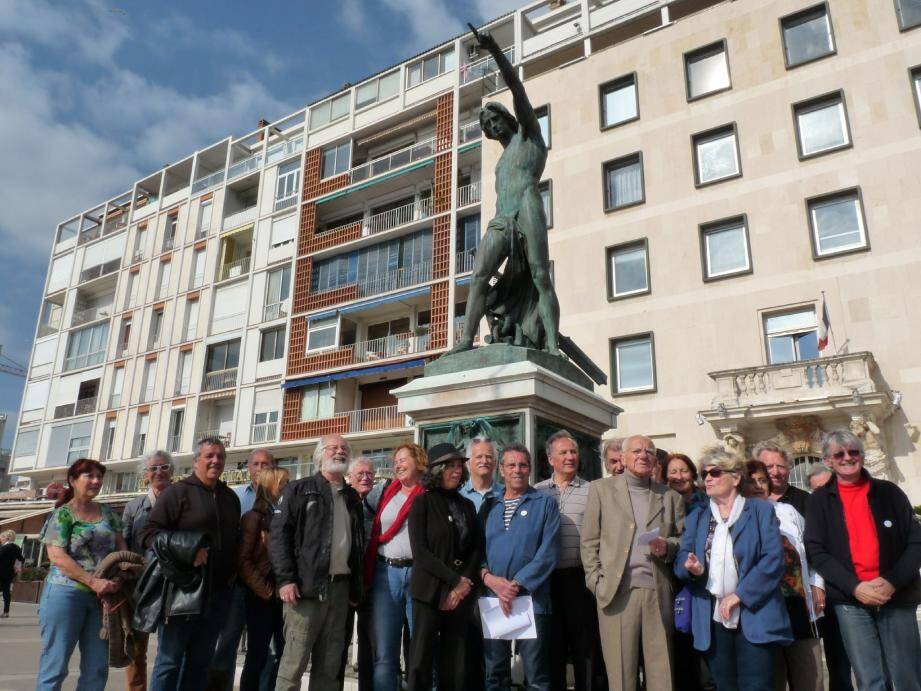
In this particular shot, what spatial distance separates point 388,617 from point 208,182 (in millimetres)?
39566

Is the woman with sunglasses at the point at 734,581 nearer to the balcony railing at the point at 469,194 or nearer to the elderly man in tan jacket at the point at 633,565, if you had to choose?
the elderly man in tan jacket at the point at 633,565

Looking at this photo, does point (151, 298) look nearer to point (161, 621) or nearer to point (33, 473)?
point (33, 473)

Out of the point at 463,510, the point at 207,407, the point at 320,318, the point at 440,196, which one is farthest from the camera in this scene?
the point at 207,407

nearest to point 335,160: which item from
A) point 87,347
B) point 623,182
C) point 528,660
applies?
point 623,182

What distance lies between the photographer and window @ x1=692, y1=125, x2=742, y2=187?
20.5m

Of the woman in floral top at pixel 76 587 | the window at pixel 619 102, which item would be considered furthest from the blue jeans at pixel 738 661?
the window at pixel 619 102

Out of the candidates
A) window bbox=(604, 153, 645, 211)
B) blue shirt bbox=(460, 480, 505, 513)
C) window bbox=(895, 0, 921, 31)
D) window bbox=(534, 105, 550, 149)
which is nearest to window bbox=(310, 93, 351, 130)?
window bbox=(534, 105, 550, 149)

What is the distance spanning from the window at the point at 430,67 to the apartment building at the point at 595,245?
16 centimetres

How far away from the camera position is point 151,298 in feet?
127

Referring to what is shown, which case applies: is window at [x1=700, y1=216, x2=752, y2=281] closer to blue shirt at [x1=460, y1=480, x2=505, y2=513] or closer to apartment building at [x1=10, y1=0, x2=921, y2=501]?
apartment building at [x1=10, y1=0, x2=921, y2=501]

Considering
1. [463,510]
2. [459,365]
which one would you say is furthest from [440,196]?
[463,510]

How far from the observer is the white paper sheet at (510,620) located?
12.1 ft

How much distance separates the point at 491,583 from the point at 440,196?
26.6 metres

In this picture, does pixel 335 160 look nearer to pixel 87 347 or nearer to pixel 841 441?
pixel 87 347
